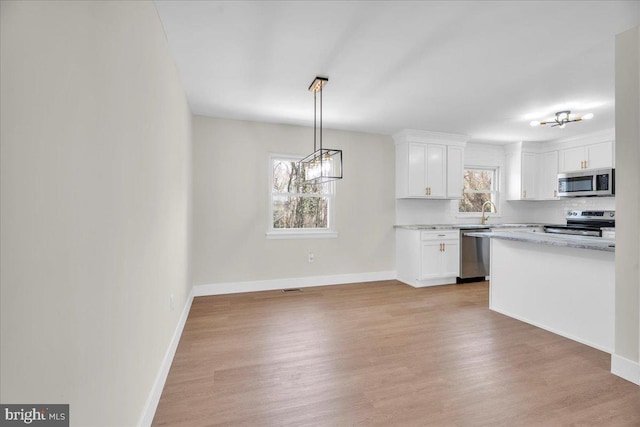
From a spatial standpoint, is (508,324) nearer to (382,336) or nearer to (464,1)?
(382,336)

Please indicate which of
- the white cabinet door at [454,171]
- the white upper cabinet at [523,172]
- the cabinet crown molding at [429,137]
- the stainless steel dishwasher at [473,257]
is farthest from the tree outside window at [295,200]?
the white upper cabinet at [523,172]

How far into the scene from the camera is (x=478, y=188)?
5.90 meters

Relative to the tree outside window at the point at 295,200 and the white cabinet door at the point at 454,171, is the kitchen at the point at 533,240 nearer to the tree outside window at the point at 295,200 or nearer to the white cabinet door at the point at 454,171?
the white cabinet door at the point at 454,171

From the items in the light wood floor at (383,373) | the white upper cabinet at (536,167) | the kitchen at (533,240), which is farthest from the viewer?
the white upper cabinet at (536,167)

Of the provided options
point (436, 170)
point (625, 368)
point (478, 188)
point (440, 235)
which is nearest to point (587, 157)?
point (478, 188)

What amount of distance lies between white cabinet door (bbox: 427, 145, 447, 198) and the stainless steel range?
7.46 ft

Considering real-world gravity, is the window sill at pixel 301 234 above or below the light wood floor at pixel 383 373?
above

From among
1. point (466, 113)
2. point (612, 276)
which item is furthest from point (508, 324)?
point (466, 113)

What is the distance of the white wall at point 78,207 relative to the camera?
2.13 ft

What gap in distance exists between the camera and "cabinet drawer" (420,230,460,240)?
470 cm

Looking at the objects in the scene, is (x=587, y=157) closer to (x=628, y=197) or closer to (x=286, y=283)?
(x=628, y=197)

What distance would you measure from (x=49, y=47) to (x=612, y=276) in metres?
3.62

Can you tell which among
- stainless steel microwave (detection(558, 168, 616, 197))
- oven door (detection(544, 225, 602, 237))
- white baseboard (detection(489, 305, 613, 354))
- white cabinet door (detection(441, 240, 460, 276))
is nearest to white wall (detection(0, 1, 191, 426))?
white baseboard (detection(489, 305, 613, 354))

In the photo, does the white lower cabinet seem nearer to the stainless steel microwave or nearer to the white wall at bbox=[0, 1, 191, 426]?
the stainless steel microwave
